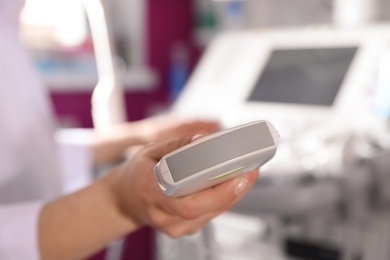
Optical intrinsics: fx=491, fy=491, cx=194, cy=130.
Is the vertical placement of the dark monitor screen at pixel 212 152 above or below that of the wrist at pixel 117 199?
above

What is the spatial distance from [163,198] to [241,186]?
0.22ft

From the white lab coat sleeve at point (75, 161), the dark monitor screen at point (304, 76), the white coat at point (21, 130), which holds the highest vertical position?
the white coat at point (21, 130)

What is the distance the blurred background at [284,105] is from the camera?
79 cm

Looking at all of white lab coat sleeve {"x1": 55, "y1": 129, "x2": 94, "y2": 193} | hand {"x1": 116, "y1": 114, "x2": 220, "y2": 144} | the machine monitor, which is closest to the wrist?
hand {"x1": 116, "y1": 114, "x2": 220, "y2": 144}

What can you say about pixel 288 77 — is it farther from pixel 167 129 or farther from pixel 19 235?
pixel 19 235

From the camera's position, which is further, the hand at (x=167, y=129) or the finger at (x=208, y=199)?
the hand at (x=167, y=129)

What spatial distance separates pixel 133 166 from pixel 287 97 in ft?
2.16

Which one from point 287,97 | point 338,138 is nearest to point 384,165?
point 338,138

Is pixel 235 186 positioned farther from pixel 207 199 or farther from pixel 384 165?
pixel 384 165

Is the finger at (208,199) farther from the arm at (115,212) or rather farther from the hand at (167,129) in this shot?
the hand at (167,129)

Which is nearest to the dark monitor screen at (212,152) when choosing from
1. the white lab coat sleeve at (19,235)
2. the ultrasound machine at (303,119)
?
the white lab coat sleeve at (19,235)

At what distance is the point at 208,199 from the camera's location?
0.41 m

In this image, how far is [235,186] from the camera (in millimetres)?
411

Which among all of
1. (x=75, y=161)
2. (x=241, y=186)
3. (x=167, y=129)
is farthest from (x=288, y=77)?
(x=241, y=186)
